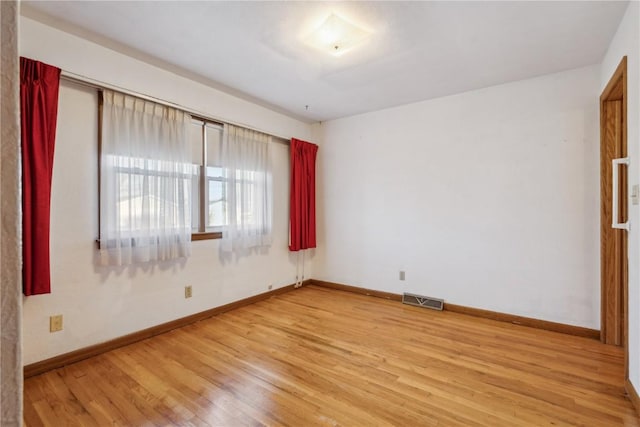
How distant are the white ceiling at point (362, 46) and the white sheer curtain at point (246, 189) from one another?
633 millimetres

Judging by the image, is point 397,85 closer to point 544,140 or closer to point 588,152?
point 544,140

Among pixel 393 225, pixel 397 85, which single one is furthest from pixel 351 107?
pixel 393 225

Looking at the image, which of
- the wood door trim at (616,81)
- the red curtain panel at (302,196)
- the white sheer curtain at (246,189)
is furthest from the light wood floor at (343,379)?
the wood door trim at (616,81)

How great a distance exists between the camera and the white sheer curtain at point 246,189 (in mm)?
3434

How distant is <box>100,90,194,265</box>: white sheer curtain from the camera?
97.3 inches

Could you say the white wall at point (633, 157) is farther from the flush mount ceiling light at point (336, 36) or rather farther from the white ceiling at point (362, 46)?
the flush mount ceiling light at point (336, 36)

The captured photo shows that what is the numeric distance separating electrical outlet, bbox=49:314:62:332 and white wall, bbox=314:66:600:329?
314 centimetres

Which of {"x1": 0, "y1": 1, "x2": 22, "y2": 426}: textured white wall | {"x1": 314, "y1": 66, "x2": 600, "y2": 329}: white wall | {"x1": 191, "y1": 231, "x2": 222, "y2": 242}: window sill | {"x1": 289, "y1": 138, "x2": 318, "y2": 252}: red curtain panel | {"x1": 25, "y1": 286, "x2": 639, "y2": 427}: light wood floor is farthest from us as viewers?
{"x1": 289, "y1": 138, "x2": 318, "y2": 252}: red curtain panel

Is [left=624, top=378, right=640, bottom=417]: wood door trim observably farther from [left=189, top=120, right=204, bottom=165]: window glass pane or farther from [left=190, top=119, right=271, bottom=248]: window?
[left=189, top=120, right=204, bottom=165]: window glass pane

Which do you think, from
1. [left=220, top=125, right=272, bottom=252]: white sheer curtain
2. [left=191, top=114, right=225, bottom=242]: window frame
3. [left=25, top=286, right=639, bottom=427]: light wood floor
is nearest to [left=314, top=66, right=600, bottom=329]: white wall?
[left=25, top=286, right=639, bottom=427]: light wood floor

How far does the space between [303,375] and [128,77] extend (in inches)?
111

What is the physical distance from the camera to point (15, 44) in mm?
392

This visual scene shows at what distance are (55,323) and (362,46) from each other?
322 centimetres

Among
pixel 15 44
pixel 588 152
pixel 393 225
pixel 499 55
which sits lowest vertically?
pixel 393 225
